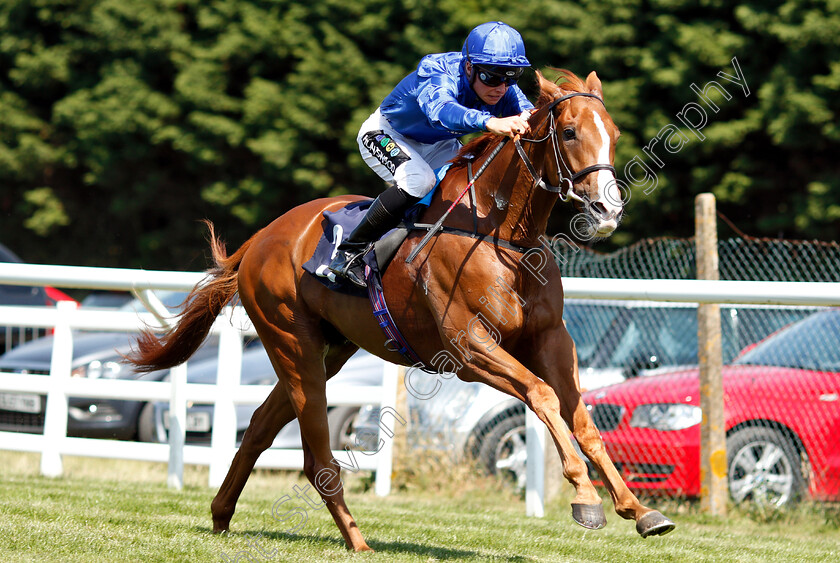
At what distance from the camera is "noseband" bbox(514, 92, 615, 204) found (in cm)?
409

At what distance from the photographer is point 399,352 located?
16.6ft

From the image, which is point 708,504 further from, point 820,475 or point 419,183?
point 419,183

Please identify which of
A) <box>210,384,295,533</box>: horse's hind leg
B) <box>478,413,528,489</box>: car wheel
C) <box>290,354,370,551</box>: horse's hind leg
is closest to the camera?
<box>290,354,370,551</box>: horse's hind leg

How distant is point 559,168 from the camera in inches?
168

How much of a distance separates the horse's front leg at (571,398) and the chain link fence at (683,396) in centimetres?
242

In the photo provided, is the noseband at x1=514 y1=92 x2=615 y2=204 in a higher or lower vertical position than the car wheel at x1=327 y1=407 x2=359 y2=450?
higher

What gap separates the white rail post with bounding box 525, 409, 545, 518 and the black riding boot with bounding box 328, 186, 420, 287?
6.72 ft

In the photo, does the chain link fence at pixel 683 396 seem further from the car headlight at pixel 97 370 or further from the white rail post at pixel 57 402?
the car headlight at pixel 97 370

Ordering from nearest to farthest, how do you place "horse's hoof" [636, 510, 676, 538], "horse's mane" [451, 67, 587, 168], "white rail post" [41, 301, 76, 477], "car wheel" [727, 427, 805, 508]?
"horse's hoof" [636, 510, 676, 538] → "horse's mane" [451, 67, 587, 168] → "car wheel" [727, 427, 805, 508] → "white rail post" [41, 301, 76, 477]

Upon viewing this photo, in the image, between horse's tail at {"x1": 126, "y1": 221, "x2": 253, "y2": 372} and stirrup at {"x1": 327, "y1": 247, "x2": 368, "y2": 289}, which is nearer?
stirrup at {"x1": 327, "y1": 247, "x2": 368, "y2": 289}

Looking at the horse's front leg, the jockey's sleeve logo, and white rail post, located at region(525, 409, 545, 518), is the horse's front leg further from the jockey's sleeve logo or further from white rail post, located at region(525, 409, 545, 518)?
white rail post, located at region(525, 409, 545, 518)

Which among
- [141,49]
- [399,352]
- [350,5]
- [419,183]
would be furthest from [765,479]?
[141,49]

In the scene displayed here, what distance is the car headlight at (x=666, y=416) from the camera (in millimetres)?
6824

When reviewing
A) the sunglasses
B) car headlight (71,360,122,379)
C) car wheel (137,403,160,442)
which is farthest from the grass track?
the sunglasses
